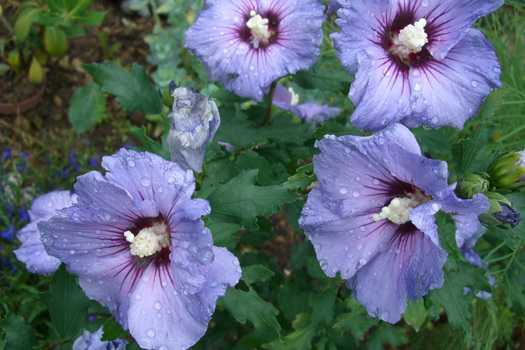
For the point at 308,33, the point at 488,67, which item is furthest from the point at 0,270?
the point at 488,67

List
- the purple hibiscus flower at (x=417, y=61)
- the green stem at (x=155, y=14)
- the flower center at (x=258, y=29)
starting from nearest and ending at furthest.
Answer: the purple hibiscus flower at (x=417, y=61) < the flower center at (x=258, y=29) < the green stem at (x=155, y=14)

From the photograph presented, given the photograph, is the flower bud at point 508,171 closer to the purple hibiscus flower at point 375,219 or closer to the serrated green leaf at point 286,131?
the purple hibiscus flower at point 375,219

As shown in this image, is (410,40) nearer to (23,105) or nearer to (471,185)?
(471,185)

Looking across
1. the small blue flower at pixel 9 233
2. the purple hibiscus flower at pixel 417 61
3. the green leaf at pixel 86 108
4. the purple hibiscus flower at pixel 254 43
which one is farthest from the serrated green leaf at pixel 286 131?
the green leaf at pixel 86 108

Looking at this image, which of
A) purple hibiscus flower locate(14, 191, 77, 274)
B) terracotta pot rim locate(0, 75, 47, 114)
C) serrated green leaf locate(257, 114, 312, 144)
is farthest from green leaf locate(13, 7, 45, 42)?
serrated green leaf locate(257, 114, 312, 144)

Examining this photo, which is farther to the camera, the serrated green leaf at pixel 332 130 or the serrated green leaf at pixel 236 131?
the serrated green leaf at pixel 236 131

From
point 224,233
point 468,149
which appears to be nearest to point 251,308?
point 224,233
